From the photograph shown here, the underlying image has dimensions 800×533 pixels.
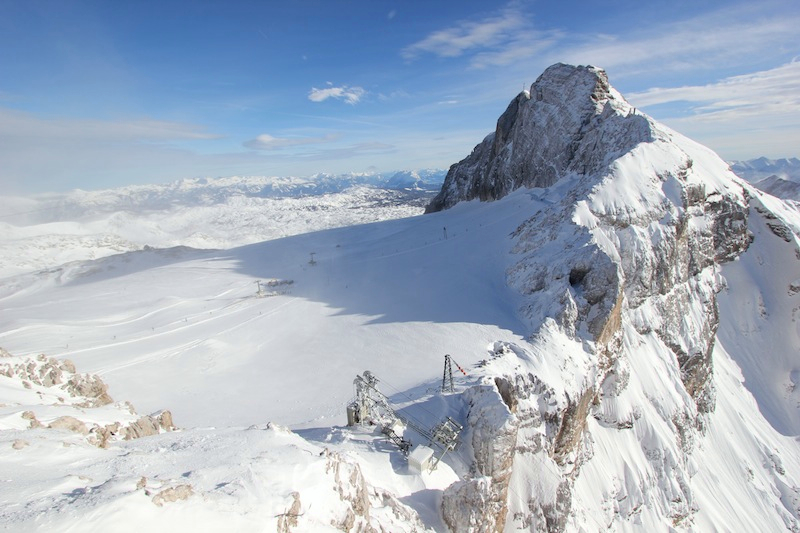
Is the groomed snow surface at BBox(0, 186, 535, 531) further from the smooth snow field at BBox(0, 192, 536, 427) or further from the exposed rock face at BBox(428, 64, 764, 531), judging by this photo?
the exposed rock face at BBox(428, 64, 764, 531)

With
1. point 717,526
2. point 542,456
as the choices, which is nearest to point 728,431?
point 717,526

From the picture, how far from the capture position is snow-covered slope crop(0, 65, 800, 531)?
11.2 m

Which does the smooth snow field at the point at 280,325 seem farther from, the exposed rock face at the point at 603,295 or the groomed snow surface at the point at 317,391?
the exposed rock face at the point at 603,295

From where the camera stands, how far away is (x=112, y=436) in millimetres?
13055

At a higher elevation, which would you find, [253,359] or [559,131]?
[559,131]

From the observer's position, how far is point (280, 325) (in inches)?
1267

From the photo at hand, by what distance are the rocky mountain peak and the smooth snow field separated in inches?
369

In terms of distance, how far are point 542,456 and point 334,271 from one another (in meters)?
31.1

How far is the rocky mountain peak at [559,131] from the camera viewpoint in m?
49.2

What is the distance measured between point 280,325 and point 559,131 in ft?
159

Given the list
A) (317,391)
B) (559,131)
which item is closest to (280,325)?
(317,391)

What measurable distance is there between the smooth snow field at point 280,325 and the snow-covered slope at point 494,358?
221 millimetres

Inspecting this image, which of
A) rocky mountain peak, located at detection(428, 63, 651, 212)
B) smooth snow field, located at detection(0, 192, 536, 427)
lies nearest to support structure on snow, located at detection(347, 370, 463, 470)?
smooth snow field, located at detection(0, 192, 536, 427)

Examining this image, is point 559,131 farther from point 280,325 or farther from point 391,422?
point 391,422
